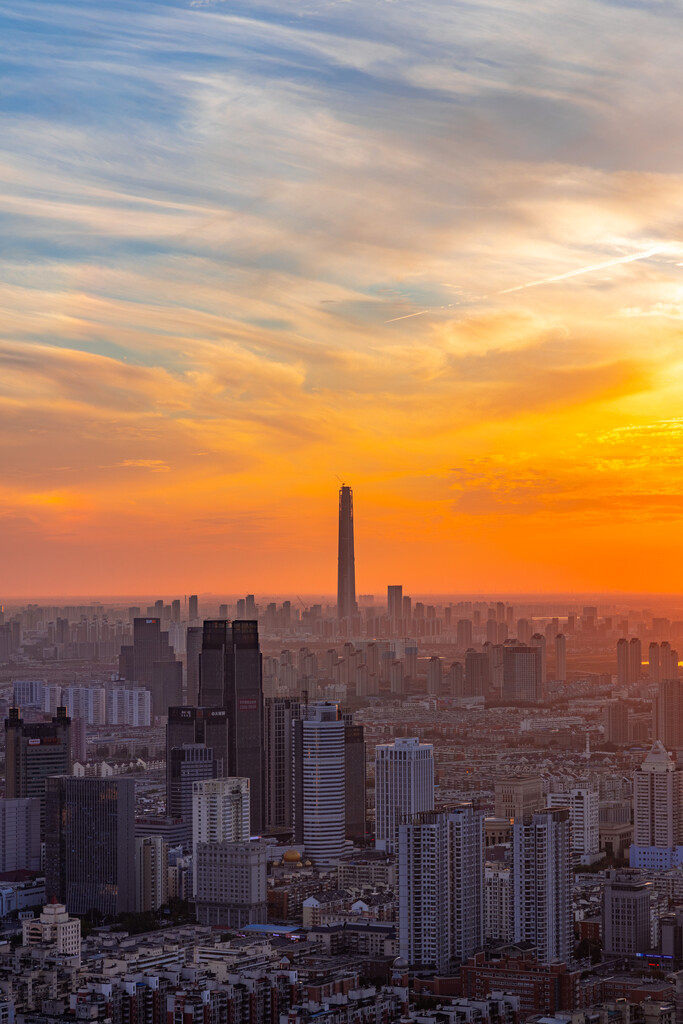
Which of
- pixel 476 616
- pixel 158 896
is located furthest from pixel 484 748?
pixel 158 896

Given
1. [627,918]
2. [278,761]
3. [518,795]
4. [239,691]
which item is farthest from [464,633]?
[627,918]

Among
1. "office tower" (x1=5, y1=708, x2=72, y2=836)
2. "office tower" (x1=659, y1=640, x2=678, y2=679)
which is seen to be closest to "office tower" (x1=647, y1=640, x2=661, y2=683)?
"office tower" (x1=659, y1=640, x2=678, y2=679)

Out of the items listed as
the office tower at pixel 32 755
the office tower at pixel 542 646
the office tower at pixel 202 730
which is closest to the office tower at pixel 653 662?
the office tower at pixel 542 646

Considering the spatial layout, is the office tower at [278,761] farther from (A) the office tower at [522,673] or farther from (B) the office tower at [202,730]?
(A) the office tower at [522,673]

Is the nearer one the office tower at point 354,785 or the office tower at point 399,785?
the office tower at point 399,785

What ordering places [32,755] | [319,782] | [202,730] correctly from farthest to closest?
1. [202,730]
2. [319,782]
3. [32,755]

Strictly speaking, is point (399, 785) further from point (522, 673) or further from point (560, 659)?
point (560, 659)
